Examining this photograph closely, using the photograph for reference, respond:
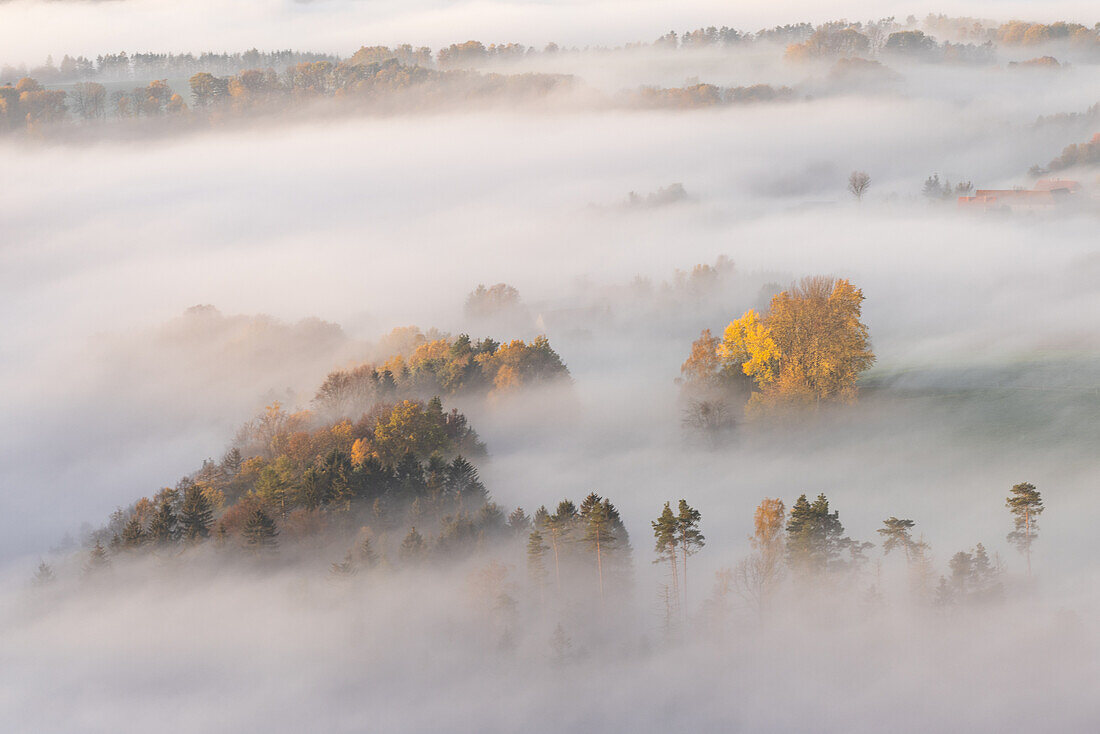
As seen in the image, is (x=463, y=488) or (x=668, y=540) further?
(x=463, y=488)

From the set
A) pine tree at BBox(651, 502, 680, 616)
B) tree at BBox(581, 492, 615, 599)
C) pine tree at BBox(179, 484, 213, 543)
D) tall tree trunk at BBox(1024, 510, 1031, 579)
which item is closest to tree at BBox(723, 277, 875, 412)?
pine tree at BBox(651, 502, 680, 616)

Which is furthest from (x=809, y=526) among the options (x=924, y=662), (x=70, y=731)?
(x=70, y=731)

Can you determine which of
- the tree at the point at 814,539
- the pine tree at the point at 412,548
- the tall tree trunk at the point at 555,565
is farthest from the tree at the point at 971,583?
the pine tree at the point at 412,548

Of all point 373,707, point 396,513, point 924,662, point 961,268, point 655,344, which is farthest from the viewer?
point 961,268

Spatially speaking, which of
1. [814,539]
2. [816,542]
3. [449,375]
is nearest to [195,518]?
[449,375]

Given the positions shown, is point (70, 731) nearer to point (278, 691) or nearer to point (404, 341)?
point (278, 691)

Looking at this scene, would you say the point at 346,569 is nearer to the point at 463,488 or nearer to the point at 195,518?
the point at 463,488

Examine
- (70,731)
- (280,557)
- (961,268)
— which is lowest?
(70,731)

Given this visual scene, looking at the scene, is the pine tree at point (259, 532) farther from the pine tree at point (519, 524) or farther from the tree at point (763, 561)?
the tree at point (763, 561)
